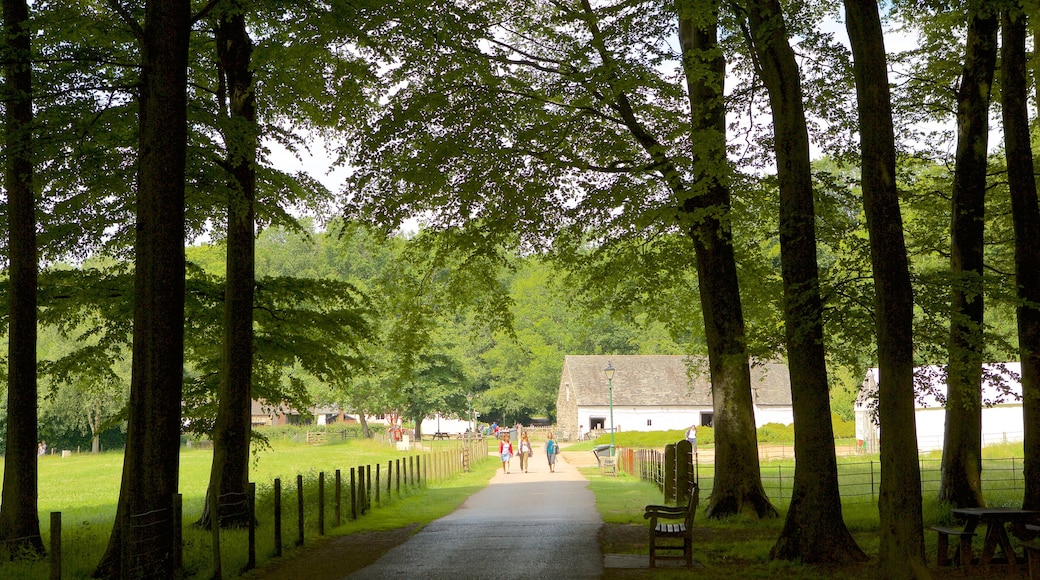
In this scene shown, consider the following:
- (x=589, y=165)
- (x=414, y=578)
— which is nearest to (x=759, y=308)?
(x=589, y=165)

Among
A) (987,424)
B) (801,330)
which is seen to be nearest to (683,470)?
(801,330)

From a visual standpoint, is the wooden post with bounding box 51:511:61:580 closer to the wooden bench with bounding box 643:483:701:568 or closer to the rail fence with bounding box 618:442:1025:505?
the wooden bench with bounding box 643:483:701:568

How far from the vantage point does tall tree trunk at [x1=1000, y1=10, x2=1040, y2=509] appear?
14.4 m

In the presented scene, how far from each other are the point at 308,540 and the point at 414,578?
511cm

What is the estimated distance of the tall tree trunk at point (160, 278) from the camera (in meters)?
11.7

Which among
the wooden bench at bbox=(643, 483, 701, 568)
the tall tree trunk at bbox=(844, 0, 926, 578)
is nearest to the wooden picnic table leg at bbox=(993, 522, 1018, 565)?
the tall tree trunk at bbox=(844, 0, 926, 578)

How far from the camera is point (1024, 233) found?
49.4 ft

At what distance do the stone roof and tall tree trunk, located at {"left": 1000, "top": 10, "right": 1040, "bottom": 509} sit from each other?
59733 mm

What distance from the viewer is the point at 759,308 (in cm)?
2381

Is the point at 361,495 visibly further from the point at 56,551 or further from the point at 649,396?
the point at 649,396

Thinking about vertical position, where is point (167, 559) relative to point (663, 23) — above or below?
below

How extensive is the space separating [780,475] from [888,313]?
13433 mm

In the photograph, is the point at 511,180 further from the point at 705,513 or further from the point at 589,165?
the point at 705,513

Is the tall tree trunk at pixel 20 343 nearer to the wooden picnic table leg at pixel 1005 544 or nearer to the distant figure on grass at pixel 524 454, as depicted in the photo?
the wooden picnic table leg at pixel 1005 544
